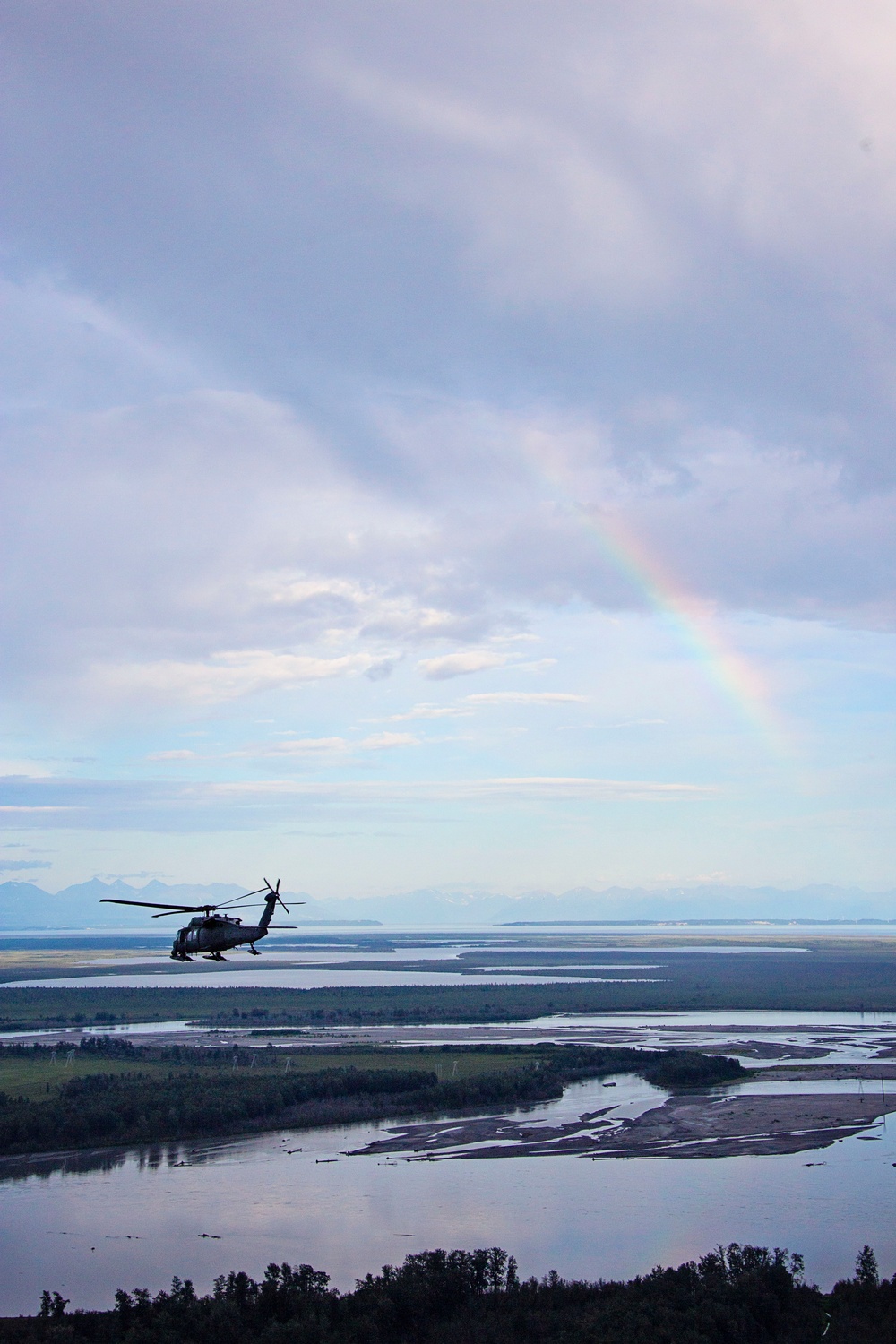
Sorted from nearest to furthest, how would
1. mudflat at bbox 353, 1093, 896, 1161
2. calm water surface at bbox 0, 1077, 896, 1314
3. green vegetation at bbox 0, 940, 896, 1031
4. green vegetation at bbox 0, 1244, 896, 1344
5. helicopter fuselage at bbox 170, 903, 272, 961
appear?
green vegetation at bbox 0, 1244, 896, 1344 → helicopter fuselage at bbox 170, 903, 272, 961 → calm water surface at bbox 0, 1077, 896, 1314 → mudflat at bbox 353, 1093, 896, 1161 → green vegetation at bbox 0, 940, 896, 1031

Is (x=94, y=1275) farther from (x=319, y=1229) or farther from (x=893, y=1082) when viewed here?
(x=893, y=1082)

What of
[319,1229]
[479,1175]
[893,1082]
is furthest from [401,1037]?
[319,1229]

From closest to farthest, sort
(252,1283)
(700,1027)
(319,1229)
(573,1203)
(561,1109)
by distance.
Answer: (252,1283) < (319,1229) < (573,1203) < (561,1109) < (700,1027)

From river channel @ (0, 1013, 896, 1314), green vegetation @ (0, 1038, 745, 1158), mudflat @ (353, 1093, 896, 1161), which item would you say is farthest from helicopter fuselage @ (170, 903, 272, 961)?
green vegetation @ (0, 1038, 745, 1158)

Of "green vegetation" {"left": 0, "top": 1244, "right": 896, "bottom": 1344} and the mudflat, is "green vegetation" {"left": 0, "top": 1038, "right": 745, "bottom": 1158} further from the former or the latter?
"green vegetation" {"left": 0, "top": 1244, "right": 896, "bottom": 1344}

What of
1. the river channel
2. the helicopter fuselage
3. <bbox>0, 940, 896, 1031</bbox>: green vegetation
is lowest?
<bbox>0, 940, 896, 1031</bbox>: green vegetation

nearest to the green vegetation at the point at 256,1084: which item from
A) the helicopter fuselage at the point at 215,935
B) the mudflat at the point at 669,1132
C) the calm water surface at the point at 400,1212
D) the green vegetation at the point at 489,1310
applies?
the calm water surface at the point at 400,1212
